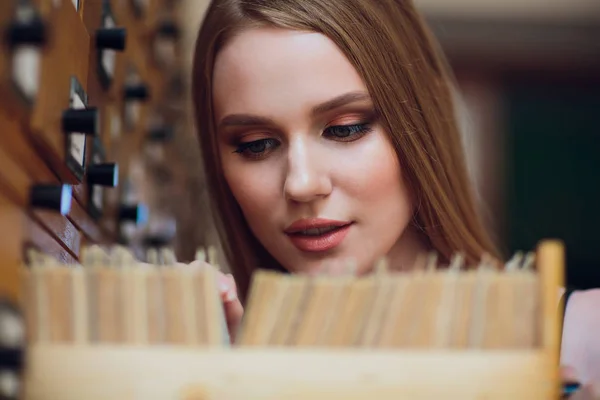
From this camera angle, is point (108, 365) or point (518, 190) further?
point (518, 190)

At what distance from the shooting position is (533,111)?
4.18 metres

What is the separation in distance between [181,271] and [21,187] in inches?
7.5

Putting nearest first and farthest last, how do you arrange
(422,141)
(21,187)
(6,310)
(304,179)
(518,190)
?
(6,310), (21,187), (304,179), (422,141), (518,190)

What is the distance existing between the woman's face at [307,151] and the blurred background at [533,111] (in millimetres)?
2898

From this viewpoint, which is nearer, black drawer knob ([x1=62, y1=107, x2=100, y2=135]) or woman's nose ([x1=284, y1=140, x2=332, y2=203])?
black drawer knob ([x1=62, y1=107, x2=100, y2=135])

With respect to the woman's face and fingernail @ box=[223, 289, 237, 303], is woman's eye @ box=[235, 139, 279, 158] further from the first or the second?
fingernail @ box=[223, 289, 237, 303]

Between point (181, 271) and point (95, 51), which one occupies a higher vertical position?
point (95, 51)

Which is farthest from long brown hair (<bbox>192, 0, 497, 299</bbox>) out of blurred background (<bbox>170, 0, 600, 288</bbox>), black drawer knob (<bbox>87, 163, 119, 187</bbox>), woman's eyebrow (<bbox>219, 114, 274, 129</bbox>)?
blurred background (<bbox>170, 0, 600, 288</bbox>)

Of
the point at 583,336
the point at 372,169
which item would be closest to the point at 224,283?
the point at 372,169

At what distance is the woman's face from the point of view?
1.08m

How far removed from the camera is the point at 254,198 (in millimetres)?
1171

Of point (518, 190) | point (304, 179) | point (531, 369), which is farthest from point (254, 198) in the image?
point (518, 190)

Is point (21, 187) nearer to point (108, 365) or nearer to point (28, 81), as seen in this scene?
point (28, 81)

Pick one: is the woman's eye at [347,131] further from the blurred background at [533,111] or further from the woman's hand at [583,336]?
the blurred background at [533,111]
